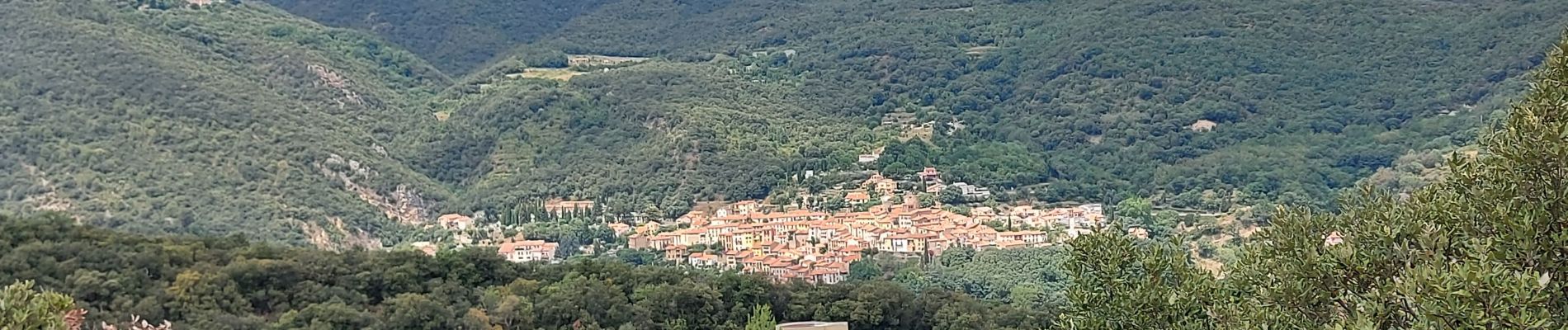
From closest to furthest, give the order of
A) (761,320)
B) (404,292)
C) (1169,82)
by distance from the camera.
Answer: (761,320)
(404,292)
(1169,82)

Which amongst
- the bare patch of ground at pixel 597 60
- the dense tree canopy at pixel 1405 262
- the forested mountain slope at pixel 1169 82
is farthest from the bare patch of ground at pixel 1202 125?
the dense tree canopy at pixel 1405 262

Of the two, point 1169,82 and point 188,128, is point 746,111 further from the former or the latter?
point 188,128

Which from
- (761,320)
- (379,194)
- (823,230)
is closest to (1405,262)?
(761,320)

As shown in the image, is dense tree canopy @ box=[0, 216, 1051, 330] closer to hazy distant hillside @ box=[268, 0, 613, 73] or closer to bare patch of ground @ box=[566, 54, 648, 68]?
bare patch of ground @ box=[566, 54, 648, 68]

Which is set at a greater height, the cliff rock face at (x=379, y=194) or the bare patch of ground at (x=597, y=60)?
the cliff rock face at (x=379, y=194)

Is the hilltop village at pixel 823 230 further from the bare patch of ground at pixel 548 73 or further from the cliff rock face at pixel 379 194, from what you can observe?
the bare patch of ground at pixel 548 73
